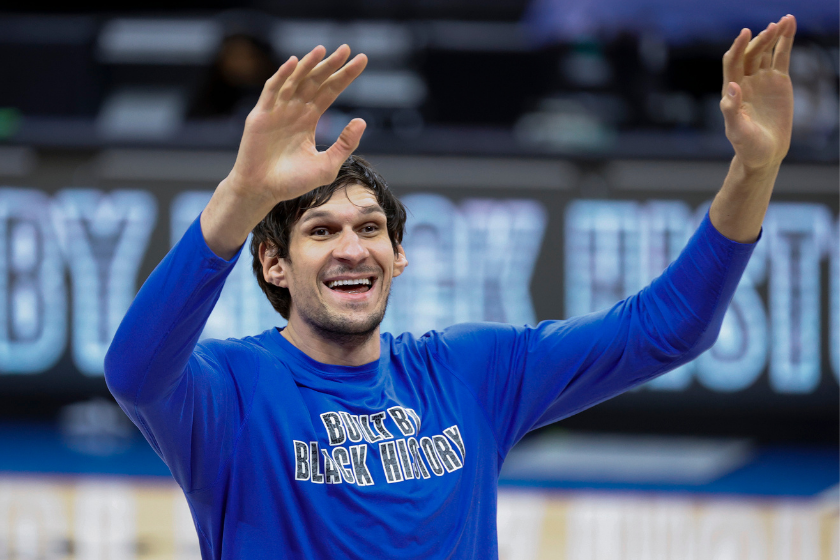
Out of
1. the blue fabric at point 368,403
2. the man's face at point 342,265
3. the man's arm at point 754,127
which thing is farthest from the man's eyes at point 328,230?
the man's arm at point 754,127

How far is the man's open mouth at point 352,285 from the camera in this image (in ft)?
6.56

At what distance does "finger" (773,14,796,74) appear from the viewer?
197cm

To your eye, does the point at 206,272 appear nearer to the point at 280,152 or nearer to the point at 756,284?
the point at 280,152

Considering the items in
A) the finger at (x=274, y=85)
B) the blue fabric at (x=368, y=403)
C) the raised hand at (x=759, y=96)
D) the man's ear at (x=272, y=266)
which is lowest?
the blue fabric at (x=368, y=403)

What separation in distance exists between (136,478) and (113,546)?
970mm

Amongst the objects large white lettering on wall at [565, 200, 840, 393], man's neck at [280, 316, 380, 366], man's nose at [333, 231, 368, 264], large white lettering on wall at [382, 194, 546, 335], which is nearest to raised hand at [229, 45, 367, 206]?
man's nose at [333, 231, 368, 264]

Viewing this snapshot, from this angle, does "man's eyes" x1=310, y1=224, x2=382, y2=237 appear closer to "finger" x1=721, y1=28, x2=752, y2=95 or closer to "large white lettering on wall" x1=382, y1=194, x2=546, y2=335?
"finger" x1=721, y1=28, x2=752, y2=95

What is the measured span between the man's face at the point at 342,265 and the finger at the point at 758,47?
82 cm

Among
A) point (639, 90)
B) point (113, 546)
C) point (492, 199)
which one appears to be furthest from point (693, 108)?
point (113, 546)

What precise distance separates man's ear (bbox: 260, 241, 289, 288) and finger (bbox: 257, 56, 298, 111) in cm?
49

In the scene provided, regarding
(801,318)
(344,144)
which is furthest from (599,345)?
(801,318)

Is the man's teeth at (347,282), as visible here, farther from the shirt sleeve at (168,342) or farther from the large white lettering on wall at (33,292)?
the large white lettering on wall at (33,292)

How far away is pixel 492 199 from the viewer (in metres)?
5.40

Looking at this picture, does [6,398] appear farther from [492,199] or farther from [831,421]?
[831,421]
